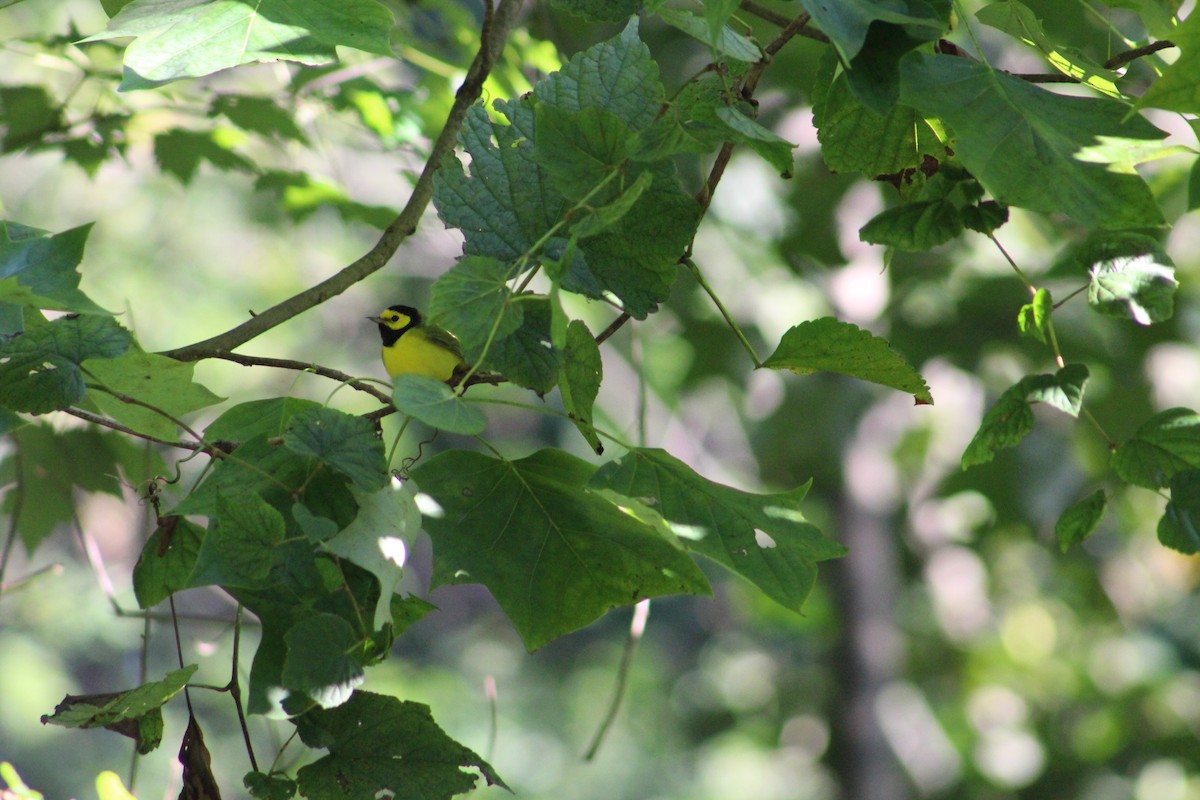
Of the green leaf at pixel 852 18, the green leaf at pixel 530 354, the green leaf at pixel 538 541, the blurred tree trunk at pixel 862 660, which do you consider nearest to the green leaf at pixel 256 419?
the green leaf at pixel 538 541

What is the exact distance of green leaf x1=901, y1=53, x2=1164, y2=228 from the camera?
82 cm

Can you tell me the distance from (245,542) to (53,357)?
9.6 inches

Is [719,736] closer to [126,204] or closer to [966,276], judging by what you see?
[966,276]

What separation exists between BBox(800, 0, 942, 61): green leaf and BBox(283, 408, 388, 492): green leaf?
0.47 metres

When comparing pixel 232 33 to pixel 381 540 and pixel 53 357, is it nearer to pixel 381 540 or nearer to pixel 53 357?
pixel 53 357

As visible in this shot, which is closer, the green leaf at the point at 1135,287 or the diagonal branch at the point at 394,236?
the green leaf at the point at 1135,287

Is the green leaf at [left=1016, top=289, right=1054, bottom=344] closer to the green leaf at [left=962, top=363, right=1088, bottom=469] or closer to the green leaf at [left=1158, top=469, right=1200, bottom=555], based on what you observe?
the green leaf at [left=962, top=363, right=1088, bottom=469]

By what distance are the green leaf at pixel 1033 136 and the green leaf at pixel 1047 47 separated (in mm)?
100

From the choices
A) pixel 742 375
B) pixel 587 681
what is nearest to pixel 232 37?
pixel 742 375

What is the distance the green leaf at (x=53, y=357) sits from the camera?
0.90 meters

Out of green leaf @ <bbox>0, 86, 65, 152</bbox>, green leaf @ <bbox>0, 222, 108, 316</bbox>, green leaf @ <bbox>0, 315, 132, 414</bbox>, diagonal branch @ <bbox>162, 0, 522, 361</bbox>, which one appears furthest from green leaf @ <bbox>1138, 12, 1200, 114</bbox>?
green leaf @ <bbox>0, 86, 65, 152</bbox>

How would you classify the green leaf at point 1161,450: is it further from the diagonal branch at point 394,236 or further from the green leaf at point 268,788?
the green leaf at point 268,788

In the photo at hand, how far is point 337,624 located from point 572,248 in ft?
1.15

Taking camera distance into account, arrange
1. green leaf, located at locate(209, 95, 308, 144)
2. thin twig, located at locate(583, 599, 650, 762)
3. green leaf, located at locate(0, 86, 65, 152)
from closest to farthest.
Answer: thin twig, located at locate(583, 599, 650, 762)
green leaf, located at locate(0, 86, 65, 152)
green leaf, located at locate(209, 95, 308, 144)
